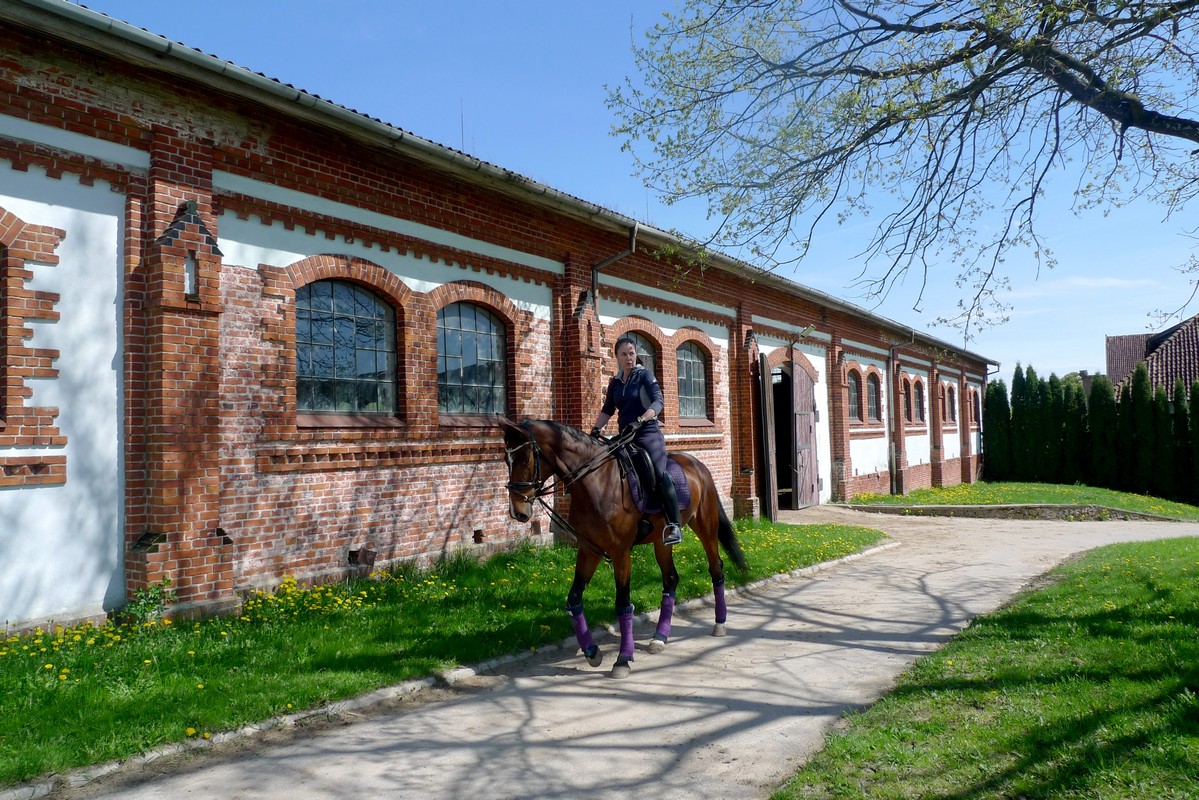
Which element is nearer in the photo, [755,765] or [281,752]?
[755,765]

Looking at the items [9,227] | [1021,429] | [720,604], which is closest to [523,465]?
[720,604]

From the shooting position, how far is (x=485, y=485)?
10445 millimetres

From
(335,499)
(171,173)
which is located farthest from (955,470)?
(171,173)

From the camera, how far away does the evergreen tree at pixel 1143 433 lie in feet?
97.2

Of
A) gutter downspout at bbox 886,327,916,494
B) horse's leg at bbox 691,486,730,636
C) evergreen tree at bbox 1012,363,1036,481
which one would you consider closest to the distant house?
evergreen tree at bbox 1012,363,1036,481

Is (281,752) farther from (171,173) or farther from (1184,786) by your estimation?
(171,173)

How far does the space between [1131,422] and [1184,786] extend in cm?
3267

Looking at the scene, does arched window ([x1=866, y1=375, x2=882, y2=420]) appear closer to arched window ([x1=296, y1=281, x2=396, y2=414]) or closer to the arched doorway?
the arched doorway

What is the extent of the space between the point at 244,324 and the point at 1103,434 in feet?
111

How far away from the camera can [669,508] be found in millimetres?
6922

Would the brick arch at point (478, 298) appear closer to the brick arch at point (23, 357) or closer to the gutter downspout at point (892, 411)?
the brick arch at point (23, 357)

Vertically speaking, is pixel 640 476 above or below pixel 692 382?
below

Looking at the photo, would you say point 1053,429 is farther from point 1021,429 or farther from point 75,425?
point 75,425

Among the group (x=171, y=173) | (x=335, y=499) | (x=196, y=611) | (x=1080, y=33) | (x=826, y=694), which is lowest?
(x=826, y=694)
